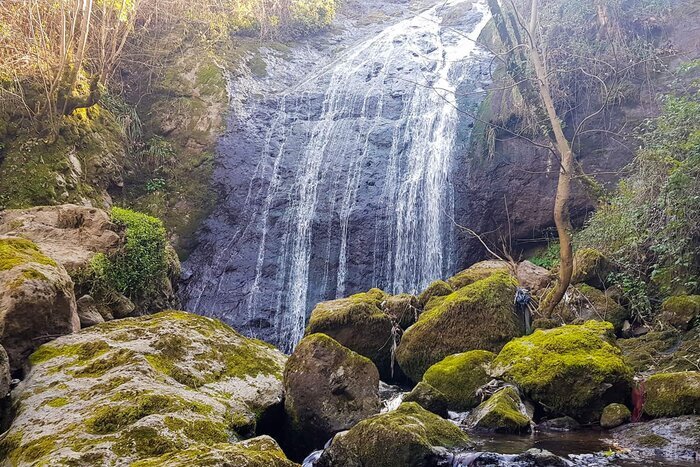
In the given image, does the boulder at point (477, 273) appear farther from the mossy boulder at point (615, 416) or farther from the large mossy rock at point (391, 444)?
the large mossy rock at point (391, 444)

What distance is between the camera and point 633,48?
13672 millimetres

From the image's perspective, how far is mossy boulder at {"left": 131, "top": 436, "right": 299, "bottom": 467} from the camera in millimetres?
2744

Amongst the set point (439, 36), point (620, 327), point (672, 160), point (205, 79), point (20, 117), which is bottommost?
point (620, 327)

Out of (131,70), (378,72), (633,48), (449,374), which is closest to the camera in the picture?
(449,374)

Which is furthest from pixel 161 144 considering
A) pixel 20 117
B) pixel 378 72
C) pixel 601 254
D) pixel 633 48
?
pixel 633 48

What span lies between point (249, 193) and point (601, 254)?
9.22 m

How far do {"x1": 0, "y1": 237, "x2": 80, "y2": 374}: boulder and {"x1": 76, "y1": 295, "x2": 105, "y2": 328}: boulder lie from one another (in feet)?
2.01

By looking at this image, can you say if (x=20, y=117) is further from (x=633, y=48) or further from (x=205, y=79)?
(x=633, y=48)

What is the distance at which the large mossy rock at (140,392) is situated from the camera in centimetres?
342

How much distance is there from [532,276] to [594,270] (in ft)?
6.62

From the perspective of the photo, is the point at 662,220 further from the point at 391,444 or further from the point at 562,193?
the point at 391,444

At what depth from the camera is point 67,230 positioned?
349 inches

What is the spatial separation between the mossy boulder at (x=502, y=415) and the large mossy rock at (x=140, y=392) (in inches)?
82.2

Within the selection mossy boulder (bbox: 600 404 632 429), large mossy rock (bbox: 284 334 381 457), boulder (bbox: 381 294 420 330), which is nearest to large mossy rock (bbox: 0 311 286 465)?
large mossy rock (bbox: 284 334 381 457)
